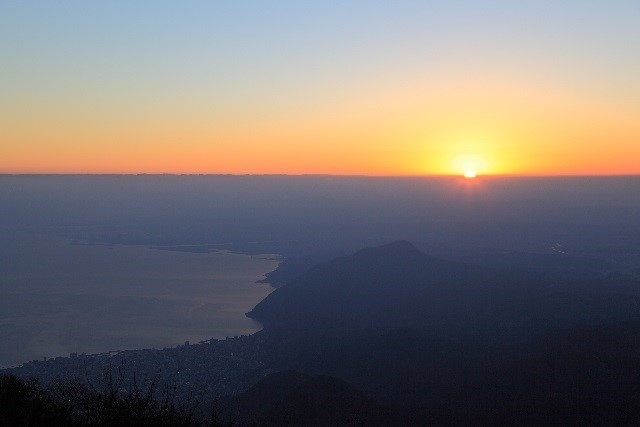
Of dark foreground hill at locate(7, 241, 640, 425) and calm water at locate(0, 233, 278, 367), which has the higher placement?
→ dark foreground hill at locate(7, 241, 640, 425)

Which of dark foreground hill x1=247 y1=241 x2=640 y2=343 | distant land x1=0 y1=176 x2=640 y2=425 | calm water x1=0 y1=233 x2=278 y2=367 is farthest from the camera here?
calm water x1=0 y1=233 x2=278 y2=367

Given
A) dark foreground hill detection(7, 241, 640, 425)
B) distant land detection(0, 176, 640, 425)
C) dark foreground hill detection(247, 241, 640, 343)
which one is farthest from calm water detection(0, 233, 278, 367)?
dark foreground hill detection(7, 241, 640, 425)

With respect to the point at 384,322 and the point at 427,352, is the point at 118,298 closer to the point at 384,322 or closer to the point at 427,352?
the point at 384,322

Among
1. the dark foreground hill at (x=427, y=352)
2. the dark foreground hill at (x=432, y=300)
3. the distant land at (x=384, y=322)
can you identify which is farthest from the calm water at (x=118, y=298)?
the dark foreground hill at (x=427, y=352)

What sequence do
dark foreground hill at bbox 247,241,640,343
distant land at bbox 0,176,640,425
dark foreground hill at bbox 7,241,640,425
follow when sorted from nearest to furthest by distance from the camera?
dark foreground hill at bbox 7,241,640,425, distant land at bbox 0,176,640,425, dark foreground hill at bbox 247,241,640,343

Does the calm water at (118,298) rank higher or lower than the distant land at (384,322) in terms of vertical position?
lower

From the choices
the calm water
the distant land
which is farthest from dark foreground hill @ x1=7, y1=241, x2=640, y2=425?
the calm water

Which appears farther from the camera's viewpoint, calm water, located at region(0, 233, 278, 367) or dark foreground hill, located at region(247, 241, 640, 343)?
calm water, located at region(0, 233, 278, 367)

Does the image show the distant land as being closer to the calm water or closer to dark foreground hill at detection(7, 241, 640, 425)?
dark foreground hill at detection(7, 241, 640, 425)

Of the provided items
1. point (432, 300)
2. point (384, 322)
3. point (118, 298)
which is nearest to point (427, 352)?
point (384, 322)

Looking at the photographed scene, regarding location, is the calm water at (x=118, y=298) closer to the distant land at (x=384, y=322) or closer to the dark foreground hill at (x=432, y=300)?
the distant land at (x=384, y=322)
